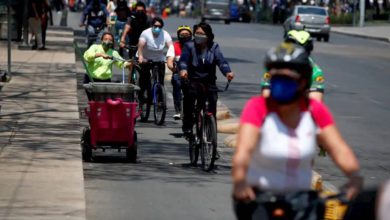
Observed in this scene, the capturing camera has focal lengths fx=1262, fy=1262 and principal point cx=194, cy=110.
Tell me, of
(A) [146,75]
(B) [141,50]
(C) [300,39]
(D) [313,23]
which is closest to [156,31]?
(B) [141,50]

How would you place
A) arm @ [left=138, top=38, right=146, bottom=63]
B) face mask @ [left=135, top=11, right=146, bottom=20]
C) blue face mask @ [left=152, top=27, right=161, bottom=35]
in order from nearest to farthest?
arm @ [left=138, top=38, right=146, bottom=63] → blue face mask @ [left=152, top=27, right=161, bottom=35] → face mask @ [left=135, top=11, right=146, bottom=20]

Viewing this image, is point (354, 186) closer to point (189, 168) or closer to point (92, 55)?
point (189, 168)

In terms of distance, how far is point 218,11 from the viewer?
80.8 m

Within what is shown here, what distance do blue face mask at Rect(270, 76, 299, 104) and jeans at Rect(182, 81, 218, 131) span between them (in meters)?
8.86

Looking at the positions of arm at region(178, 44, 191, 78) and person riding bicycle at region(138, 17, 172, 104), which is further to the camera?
person riding bicycle at region(138, 17, 172, 104)

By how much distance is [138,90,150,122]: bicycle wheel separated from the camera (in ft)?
66.6

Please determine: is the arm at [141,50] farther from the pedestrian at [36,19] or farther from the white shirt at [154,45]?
the pedestrian at [36,19]

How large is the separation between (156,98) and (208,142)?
18.6 feet

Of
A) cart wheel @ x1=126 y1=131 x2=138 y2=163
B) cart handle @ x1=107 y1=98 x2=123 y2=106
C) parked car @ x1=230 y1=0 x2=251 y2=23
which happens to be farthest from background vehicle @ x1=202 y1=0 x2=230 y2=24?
cart handle @ x1=107 y1=98 x2=123 y2=106

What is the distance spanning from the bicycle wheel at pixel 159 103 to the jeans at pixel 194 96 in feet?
12.9

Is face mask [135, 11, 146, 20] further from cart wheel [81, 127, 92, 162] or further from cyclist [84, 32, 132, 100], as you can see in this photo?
cart wheel [81, 127, 92, 162]

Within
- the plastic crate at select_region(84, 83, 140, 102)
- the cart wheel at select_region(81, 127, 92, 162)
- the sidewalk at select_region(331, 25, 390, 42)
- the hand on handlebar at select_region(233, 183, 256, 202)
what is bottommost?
the sidewalk at select_region(331, 25, 390, 42)

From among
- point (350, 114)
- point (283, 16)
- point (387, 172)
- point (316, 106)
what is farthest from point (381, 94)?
point (283, 16)

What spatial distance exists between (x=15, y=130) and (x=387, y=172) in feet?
16.4
